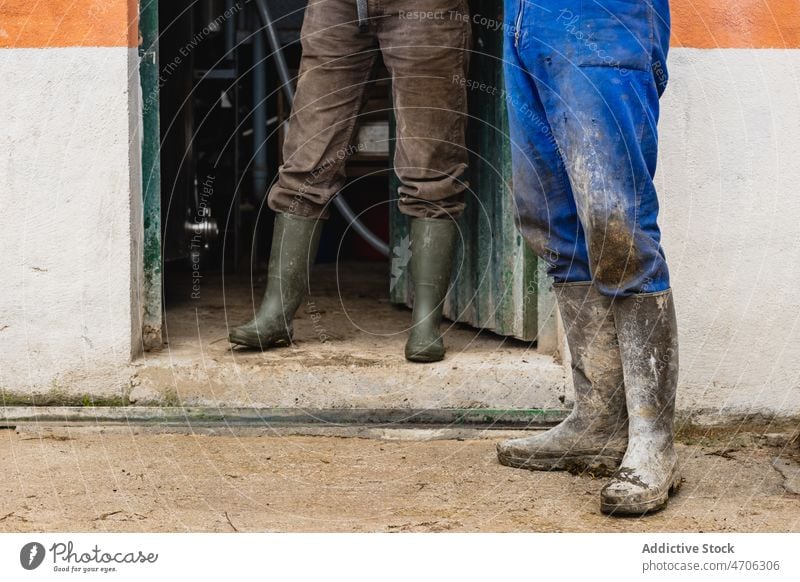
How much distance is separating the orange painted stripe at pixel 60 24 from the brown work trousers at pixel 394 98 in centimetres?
60

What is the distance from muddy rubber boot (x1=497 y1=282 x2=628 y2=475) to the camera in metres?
2.74

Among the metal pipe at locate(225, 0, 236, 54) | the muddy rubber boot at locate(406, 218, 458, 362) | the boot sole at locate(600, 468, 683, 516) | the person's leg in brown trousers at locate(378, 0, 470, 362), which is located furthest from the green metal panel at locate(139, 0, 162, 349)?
the metal pipe at locate(225, 0, 236, 54)

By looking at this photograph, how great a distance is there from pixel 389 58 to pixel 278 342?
971 millimetres

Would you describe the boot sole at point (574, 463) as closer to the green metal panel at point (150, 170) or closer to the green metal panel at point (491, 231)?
the green metal panel at point (491, 231)

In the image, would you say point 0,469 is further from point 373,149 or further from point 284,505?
point 373,149

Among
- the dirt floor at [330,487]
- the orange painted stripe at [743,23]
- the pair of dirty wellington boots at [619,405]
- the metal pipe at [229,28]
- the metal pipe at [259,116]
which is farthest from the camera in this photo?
the metal pipe at [229,28]

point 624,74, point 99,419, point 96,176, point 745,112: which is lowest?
point 99,419

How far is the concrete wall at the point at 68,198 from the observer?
3.29 meters

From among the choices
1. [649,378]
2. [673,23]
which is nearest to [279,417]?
[649,378]

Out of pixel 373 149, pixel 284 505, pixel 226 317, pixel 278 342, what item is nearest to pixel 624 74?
pixel 284 505

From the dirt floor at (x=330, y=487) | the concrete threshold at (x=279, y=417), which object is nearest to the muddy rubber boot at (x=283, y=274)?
the concrete threshold at (x=279, y=417)

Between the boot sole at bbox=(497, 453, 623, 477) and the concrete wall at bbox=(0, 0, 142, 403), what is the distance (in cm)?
126

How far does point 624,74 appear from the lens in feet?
8.02

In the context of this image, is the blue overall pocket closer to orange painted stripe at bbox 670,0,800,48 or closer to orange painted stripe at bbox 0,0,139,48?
orange painted stripe at bbox 670,0,800,48
